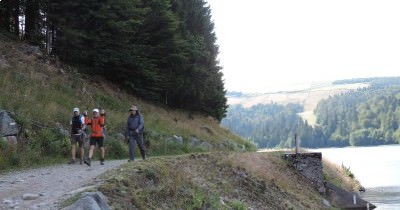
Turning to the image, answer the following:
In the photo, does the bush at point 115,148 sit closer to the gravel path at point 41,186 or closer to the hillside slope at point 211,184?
the hillside slope at point 211,184

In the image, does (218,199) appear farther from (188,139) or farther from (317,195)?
(188,139)

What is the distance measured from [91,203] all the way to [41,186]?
312cm

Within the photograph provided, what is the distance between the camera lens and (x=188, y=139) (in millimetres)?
29109

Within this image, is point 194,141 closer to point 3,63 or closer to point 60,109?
point 60,109

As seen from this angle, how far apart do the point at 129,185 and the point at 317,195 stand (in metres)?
16.5

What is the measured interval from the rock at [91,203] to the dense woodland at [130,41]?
1900 cm

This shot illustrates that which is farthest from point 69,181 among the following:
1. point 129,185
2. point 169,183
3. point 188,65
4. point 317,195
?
point 188,65

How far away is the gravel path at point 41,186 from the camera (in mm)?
9336

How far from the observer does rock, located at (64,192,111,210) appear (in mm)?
8664

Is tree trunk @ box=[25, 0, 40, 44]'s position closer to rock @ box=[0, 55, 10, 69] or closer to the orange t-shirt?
rock @ box=[0, 55, 10, 69]

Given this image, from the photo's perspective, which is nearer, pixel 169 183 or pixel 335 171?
pixel 169 183

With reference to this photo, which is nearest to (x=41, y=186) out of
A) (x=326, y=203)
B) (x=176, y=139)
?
(x=176, y=139)

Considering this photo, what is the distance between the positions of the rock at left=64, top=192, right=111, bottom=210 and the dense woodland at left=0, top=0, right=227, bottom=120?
1900cm

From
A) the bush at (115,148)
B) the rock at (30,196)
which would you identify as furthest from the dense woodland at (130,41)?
the rock at (30,196)
